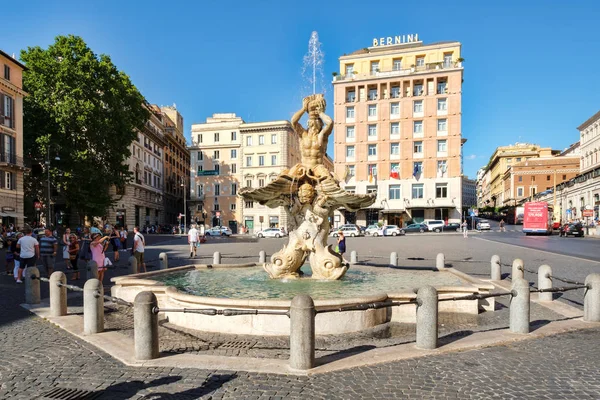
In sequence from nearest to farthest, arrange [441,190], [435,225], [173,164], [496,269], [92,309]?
[92,309], [496,269], [435,225], [441,190], [173,164]

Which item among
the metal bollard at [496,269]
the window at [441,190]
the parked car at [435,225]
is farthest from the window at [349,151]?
the metal bollard at [496,269]

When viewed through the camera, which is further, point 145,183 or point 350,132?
point 145,183

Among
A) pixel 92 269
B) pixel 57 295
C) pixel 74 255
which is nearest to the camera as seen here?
pixel 57 295

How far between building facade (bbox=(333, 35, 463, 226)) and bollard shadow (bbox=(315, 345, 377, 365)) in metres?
45.0

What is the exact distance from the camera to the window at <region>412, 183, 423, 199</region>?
170ft

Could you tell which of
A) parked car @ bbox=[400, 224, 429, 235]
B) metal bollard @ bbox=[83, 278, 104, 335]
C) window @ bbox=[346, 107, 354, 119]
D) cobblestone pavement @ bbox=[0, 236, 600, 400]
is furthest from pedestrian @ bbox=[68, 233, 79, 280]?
window @ bbox=[346, 107, 354, 119]

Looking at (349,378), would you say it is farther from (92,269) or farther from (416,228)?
(416,228)

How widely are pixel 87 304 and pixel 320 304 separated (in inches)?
151

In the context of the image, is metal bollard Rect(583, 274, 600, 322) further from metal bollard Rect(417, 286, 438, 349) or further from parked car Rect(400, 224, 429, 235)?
parked car Rect(400, 224, 429, 235)

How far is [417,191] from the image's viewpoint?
5191 cm

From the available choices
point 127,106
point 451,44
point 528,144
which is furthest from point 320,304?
point 528,144

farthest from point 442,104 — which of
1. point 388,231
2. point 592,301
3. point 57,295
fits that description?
point 57,295

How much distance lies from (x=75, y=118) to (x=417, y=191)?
39.3m

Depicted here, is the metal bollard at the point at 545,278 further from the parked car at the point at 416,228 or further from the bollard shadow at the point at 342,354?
the parked car at the point at 416,228
